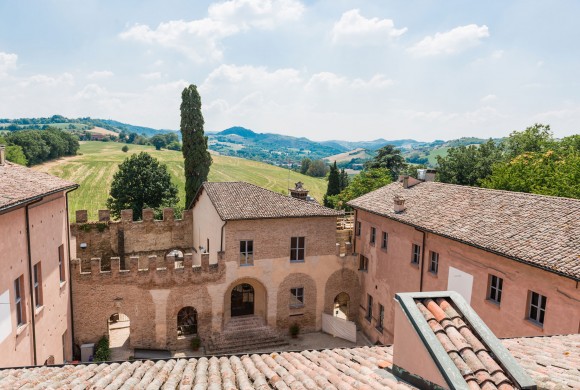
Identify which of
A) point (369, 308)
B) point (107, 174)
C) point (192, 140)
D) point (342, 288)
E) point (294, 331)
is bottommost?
point (294, 331)

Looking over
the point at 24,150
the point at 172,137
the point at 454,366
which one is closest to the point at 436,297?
the point at 454,366

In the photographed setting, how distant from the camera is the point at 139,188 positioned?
41125 mm

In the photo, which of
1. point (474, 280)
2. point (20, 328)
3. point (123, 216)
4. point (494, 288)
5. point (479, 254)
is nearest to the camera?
point (20, 328)

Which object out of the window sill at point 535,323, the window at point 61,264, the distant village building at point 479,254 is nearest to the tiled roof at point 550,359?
the distant village building at point 479,254

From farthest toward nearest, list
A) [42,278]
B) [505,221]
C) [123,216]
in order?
[123,216] → [505,221] → [42,278]

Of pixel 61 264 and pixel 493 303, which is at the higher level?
pixel 61 264

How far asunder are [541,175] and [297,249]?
25113mm

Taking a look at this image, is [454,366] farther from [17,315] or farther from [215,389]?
[17,315]

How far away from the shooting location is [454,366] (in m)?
4.41

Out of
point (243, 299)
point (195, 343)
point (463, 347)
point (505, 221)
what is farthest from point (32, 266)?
point (505, 221)

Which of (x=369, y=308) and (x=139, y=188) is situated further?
(x=139, y=188)

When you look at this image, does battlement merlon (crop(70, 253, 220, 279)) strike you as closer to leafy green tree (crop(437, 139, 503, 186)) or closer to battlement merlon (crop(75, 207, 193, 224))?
battlement merlon (crop(75, 207, 193, 224))

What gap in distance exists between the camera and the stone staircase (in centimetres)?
2225

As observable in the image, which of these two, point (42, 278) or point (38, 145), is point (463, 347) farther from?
point (38, 145)
